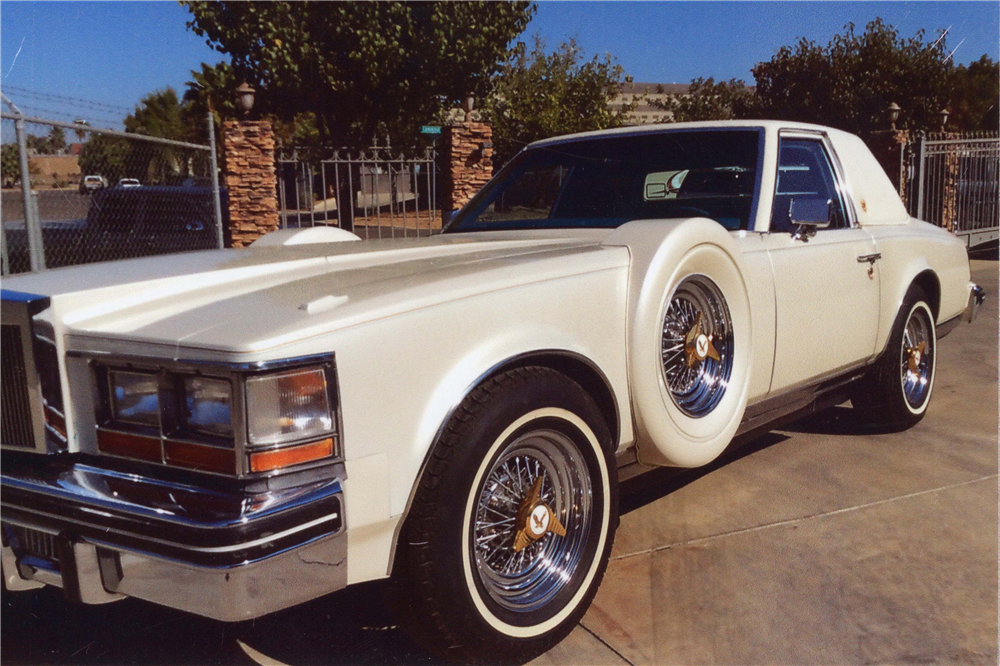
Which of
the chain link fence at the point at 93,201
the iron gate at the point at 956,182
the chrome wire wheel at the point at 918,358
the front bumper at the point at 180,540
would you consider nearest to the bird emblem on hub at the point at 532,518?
the front bumper at the point at 180,540

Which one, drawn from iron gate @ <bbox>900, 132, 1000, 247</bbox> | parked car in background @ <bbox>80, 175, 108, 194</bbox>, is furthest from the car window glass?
iron gate @ <bbox>900, 132, 1000, 247</bbox>

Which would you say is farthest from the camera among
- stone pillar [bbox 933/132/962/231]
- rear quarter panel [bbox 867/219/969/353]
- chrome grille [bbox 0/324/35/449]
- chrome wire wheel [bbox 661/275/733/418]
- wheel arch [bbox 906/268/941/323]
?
stone pillar [bbox 933/132/962/231]

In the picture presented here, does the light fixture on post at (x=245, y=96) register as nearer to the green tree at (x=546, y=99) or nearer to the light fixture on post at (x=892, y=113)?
the green tree at (x=546, y=99)

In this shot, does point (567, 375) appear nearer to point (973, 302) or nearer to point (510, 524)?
point (510, 524)

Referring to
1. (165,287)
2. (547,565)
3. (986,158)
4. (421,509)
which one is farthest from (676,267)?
(986,158)

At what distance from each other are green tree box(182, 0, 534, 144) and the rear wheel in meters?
15.4

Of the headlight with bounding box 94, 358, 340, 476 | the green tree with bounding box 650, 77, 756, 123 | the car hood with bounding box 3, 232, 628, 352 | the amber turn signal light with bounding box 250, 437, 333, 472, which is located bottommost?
the amber turn signal light with bounding box 250, 437, 333, 472

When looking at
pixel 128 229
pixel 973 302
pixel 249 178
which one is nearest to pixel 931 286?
pixel 973 302

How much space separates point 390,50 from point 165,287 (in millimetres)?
18988

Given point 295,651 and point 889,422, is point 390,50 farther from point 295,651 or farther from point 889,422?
point 295,651

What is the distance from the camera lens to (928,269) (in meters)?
4.62

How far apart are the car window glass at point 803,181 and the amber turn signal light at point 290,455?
7.88ft

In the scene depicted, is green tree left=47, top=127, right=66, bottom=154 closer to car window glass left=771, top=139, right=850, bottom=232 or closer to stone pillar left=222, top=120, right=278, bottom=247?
stone pillar left=222, top=120, right=278, bottom=247

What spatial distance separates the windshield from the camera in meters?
3.61
